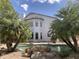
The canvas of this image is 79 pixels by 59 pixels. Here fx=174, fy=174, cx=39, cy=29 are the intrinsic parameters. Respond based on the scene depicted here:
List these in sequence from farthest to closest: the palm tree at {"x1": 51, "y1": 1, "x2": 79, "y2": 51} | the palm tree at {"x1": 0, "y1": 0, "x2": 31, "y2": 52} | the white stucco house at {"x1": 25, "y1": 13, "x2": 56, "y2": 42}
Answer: the white stucco house at {"x1": 25, "y1": 13, "x2": 56, "y2": 42}
the palm tree at {"x1": 0, "y1": 0, "x2": 31, "y2": 52}
the palm tree at {"x1": 51, "y1": 1, "x2": 79, "y2": 51}

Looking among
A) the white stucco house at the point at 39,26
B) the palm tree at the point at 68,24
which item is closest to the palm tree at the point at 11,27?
the palm tree at the point at 68,24

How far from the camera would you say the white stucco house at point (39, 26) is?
4369cm

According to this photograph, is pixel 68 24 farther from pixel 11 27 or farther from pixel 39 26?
pixel 39 26

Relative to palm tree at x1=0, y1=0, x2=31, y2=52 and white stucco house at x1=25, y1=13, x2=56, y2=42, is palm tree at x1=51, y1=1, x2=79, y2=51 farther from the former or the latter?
white stucco house at x1=25, y1=13, x2=56, y2=42

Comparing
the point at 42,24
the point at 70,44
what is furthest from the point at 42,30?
the point at 70,44

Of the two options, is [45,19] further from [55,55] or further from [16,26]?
[55,55]

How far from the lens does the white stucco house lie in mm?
43688

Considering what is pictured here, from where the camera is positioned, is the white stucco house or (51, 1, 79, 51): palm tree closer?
(51, 1, 79, 51): palm tree

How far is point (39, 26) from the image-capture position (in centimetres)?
4466

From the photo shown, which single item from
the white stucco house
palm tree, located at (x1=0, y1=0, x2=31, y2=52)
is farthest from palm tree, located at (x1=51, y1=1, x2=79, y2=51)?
the white stucco house

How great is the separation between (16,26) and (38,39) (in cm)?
2322

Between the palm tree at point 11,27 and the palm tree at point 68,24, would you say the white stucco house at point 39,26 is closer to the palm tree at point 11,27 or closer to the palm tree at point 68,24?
the palm tree at point 11,27

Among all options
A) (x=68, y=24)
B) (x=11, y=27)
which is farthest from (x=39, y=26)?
(x=68, y=24)

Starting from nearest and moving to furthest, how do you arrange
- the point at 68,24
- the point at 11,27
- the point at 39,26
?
the point at 68,24 → the point at 11,27 → the point at 39,26
